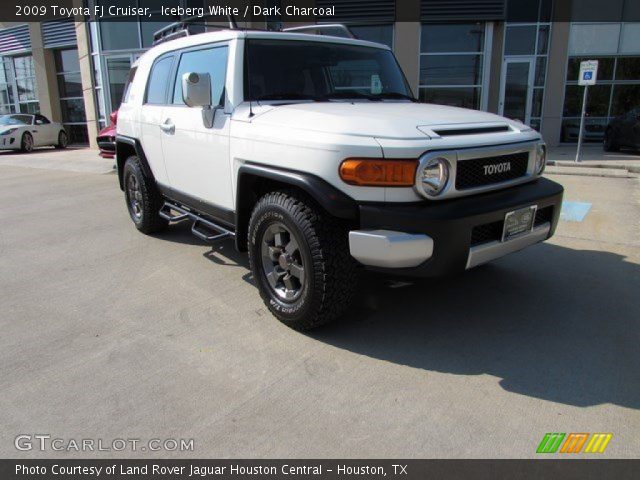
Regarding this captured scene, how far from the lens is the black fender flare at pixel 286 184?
2920 mm

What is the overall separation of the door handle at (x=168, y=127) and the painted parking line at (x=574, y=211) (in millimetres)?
4822

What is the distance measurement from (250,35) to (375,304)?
7.47 feet

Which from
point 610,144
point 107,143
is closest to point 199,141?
point 107,143

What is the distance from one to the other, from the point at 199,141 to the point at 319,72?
44.7 inches

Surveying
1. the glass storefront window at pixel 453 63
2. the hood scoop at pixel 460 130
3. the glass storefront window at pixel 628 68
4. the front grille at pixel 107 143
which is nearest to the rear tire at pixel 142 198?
the hood scoop at pixel 460 130

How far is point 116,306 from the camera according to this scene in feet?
12.9

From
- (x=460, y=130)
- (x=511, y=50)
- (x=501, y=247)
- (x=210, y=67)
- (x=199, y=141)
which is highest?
(x=511, y=50)

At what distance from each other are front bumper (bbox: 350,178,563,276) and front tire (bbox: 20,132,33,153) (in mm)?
18259

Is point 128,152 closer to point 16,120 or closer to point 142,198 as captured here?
point 142,198

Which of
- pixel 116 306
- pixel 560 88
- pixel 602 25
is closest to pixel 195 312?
pixel 116 306

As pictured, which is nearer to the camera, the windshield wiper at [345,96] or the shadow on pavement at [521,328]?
the shadow on pavement at [521,328]

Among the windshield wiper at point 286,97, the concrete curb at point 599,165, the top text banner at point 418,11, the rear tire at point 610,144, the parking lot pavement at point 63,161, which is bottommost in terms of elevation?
the parking lot pavement at point 63,161

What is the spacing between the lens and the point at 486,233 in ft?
10.2

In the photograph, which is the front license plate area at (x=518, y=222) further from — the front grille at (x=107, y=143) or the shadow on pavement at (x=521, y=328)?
the front grille at (x=107, y=143)
